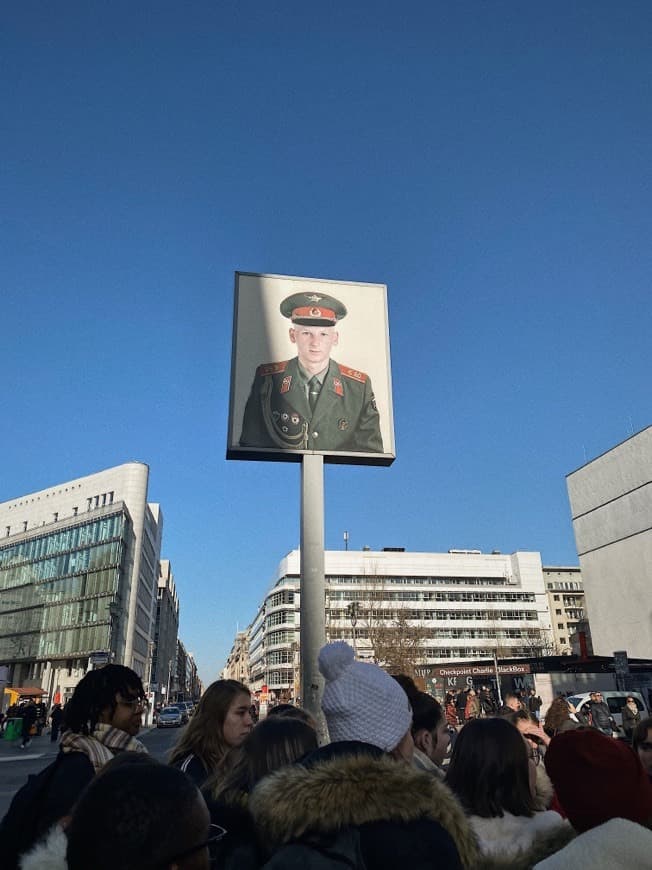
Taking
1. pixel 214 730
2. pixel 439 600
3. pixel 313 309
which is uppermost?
pixel 313 309

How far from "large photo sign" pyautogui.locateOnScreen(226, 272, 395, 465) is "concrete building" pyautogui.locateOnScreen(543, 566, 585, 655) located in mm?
114746

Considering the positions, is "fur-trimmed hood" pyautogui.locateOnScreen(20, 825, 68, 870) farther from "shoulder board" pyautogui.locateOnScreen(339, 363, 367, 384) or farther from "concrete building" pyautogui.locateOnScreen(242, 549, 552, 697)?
"concrete building" pyautogui.locateOnScreen(242, 549, 552, 697)

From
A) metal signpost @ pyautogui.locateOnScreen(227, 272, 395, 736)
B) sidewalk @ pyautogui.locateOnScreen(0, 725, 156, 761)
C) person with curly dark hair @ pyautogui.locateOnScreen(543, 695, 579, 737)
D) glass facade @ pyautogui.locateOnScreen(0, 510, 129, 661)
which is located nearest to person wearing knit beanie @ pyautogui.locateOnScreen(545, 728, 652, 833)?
person with curly dark hair @ pyautogui.locateOnScreen(543, 695, 579, 737)

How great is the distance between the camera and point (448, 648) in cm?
9244

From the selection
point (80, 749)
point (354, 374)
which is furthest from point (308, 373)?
point (80, 749)

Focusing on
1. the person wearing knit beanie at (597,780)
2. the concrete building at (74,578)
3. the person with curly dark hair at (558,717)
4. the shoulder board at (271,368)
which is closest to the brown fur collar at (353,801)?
the person wearing knit beanie at (597,780)

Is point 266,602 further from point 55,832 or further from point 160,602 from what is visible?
point 55,832

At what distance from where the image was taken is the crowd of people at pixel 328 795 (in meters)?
1.47

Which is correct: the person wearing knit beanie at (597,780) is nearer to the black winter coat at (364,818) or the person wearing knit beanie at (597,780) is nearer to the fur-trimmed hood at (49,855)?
the black winter coat at (364,818)

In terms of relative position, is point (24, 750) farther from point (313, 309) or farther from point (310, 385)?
point (313, 309)

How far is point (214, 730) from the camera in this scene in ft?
13.0

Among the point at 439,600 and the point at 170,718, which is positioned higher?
the point at 439,600

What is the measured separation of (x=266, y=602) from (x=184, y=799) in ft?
369

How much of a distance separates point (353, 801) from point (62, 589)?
3122 inches
